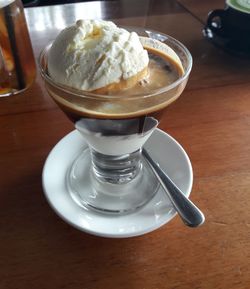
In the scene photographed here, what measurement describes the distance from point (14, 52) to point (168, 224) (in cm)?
47

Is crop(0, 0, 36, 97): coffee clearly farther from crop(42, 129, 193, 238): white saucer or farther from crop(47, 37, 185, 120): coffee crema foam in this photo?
crop(47, 37, 185, 120): coffee crema foam

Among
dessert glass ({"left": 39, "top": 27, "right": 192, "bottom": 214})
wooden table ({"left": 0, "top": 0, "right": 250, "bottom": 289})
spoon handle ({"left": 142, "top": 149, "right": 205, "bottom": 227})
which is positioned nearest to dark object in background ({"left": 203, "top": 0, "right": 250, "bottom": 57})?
wooden table ({"left": 0, "top": 0, "right": 250, "bottom": 289})

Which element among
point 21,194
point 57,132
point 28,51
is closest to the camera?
point 21,194

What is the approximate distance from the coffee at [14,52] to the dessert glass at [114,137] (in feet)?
0.78

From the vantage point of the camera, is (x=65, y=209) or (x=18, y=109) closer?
(x=65, y=209)

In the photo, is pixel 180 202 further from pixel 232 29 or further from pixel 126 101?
pixel 232 29

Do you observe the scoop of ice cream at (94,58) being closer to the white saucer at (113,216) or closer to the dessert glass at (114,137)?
the dessert glass at (114,137)

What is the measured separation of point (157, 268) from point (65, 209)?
144mm

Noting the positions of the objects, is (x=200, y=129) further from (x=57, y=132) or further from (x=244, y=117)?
(x=57, y=132)

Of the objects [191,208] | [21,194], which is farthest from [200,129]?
[21,194]

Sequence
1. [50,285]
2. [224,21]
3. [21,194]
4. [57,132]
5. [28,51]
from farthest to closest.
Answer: [224,21] → [28,51] → [57,132] → [21,194] → [50,285]

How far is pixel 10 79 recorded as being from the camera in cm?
73

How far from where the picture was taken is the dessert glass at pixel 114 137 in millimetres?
410

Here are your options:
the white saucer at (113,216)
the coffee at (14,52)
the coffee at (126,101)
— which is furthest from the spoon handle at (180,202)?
the coffee at (14,52)
